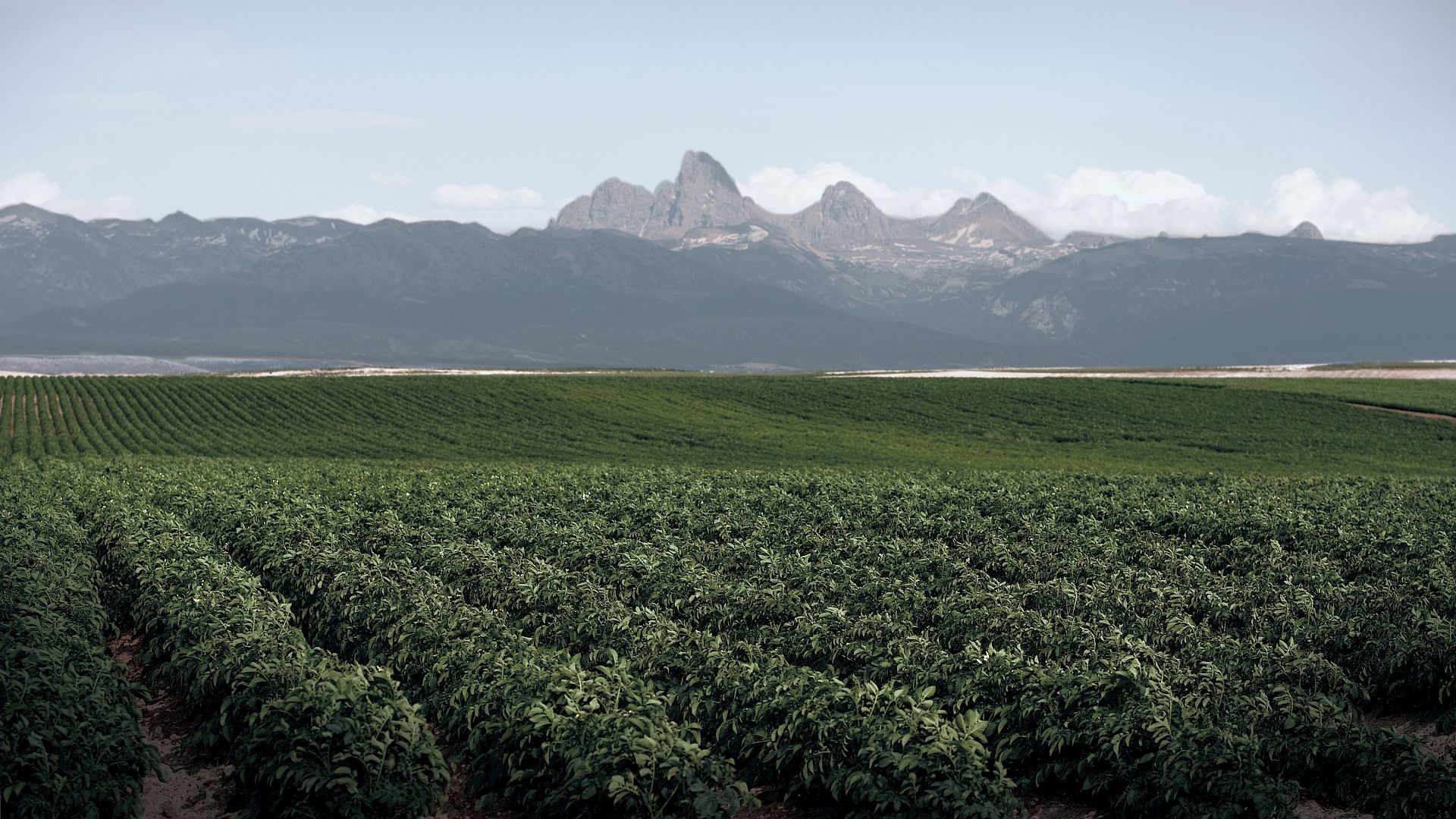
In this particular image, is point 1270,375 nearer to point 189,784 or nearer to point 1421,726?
point 1421,726

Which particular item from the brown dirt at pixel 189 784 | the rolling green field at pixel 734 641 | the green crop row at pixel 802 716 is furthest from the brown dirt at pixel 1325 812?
the brown dirt at pixel 189 784

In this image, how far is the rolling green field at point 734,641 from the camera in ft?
40.8

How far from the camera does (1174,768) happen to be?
40.3ft

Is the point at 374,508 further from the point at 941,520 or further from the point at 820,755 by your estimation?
the point at 820,755

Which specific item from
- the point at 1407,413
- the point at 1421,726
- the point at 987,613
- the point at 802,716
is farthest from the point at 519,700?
the point at 1407,413

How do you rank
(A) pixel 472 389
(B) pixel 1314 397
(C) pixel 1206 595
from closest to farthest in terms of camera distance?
(C) pixel 1206 595, (B) pixel 1314 397, (A) pixel 472 389

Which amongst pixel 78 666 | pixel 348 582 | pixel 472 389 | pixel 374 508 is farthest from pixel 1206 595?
pixel 472 389

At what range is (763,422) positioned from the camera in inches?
2938

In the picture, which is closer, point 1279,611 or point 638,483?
point 1279,611

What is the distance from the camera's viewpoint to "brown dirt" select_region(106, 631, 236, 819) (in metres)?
13.8

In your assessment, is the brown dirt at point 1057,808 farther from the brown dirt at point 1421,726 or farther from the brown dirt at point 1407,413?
the brown dirt at point 1407,413

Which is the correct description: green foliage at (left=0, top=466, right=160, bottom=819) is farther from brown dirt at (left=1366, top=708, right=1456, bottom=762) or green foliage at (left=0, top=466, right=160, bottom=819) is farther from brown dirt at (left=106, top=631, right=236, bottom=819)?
brown dirt at (left=1366, top=708, right=1456, bottom=762)

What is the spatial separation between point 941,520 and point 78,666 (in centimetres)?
1799

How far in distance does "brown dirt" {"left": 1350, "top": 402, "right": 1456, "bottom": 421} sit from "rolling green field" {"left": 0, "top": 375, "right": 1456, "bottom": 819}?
41880 mm
